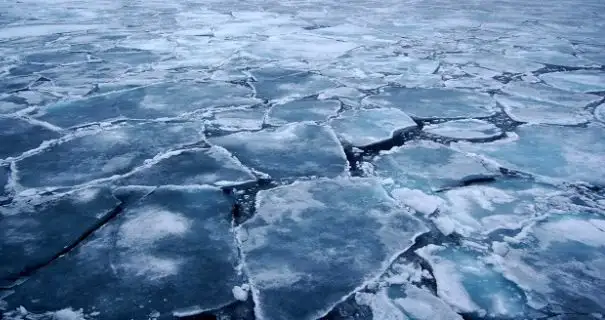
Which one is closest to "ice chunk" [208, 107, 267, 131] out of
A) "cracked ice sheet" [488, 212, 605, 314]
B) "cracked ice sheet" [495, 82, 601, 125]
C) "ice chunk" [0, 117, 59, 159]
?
"ice chunk" [0, 117, 59, 159]

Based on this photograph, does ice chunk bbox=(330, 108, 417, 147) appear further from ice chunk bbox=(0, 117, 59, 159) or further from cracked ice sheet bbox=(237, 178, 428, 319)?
ice chunk bbox=(0, 117, 59, 159)

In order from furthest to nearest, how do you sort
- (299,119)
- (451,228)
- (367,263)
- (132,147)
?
(299,119)
(132,147)
(451,228)
(367,263)

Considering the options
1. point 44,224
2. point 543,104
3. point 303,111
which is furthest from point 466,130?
point 44,224

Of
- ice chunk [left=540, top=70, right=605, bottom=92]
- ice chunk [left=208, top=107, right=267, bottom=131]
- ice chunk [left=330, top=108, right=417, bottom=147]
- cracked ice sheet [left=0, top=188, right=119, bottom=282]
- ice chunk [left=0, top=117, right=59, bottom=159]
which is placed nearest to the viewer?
cracked ice sheet [left=0, top=188, right=119, bottom=282]

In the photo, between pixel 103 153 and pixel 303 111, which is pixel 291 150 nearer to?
pixel 303 111

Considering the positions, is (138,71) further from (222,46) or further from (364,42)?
(364,42)

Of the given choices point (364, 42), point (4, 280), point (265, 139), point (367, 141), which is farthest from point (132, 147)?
point (364, 42)

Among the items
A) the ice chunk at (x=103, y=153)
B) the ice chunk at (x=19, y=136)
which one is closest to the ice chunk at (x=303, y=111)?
the ice chunk at (x=103, y=153)
